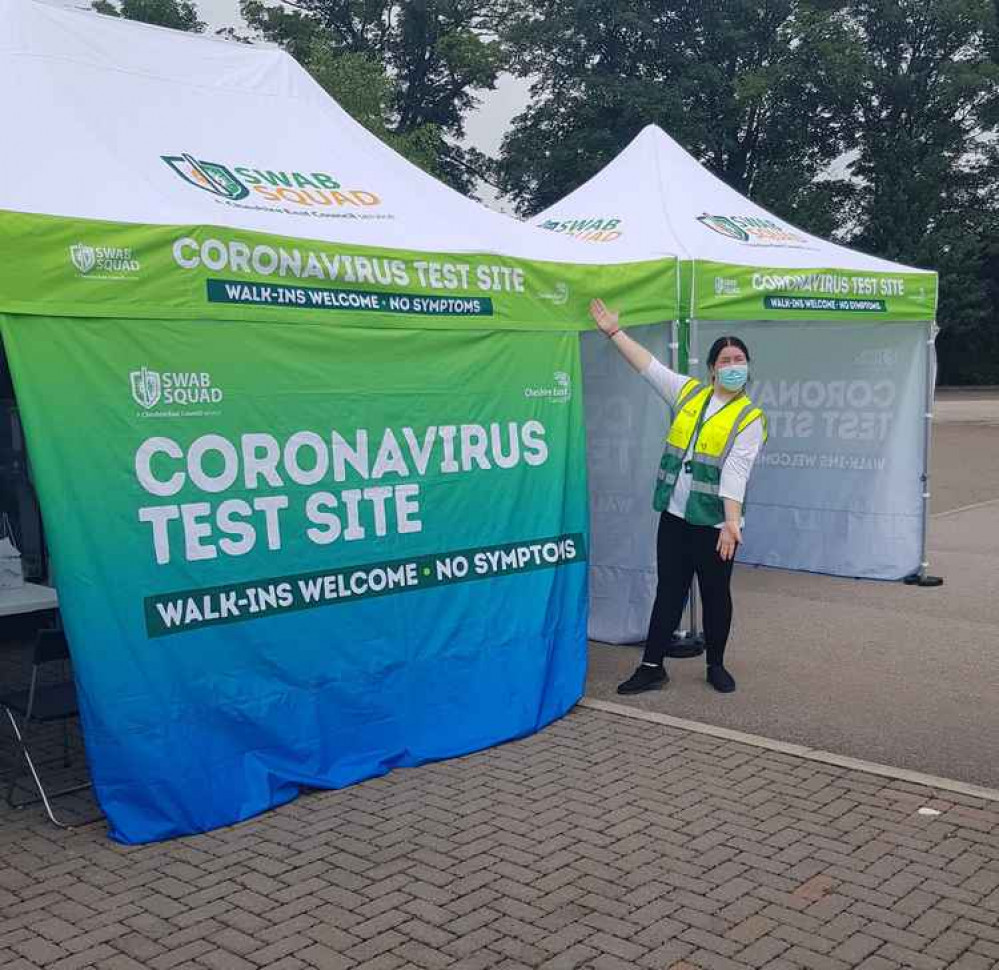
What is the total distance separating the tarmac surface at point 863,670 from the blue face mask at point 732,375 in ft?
5.51

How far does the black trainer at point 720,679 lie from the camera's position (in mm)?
6355

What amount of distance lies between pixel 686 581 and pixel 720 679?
0.58 meters

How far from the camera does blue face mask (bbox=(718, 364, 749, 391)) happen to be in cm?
599

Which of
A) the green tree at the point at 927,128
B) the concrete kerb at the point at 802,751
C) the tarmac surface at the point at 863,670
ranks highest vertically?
the green tree at the point at 927,128

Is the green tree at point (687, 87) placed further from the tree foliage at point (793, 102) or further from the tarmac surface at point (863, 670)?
the tarmac surface at point (863, 670)

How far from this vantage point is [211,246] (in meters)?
4.55

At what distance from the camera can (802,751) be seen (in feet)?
17.7

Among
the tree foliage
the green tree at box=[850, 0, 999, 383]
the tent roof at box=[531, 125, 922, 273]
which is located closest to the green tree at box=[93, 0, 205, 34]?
the tree foliage

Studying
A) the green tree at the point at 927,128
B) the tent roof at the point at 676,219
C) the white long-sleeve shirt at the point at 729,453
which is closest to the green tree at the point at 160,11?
the green tree at the point at 927,128

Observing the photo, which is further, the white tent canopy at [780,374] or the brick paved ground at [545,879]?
the white tent canopy at [780,374]

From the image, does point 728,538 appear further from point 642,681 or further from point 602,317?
point 602,317

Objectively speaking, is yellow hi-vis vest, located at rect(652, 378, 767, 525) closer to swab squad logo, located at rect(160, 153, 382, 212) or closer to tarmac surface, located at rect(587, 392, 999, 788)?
tarmac surface, located at rect(587, 392, 999, 788)

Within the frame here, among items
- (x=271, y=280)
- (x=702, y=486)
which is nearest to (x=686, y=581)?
(x=702, y=486)

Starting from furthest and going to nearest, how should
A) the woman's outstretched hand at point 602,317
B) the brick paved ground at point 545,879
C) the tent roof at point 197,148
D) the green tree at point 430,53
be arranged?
the green tree at point 430,53 < the woman's outstretched hand at point 602,317 < the tent roof at point 197,148 < the brick paved ground at point 545,879
